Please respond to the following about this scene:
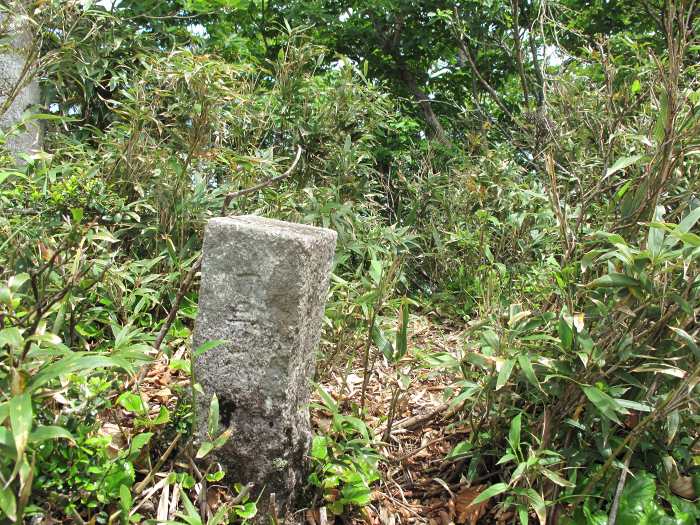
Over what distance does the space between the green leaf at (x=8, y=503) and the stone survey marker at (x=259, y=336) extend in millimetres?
586

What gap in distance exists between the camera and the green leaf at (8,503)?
1140mm

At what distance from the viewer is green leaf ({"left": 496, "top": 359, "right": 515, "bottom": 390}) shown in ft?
5.65

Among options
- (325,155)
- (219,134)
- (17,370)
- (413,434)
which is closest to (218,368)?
(17,370)

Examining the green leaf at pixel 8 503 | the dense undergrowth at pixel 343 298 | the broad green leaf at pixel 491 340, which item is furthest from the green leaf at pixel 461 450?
the green leaf at pixel 8 503

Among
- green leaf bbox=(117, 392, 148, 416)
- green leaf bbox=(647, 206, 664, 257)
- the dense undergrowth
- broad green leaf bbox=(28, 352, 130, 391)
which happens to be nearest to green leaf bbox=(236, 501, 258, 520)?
the dense undergrowth

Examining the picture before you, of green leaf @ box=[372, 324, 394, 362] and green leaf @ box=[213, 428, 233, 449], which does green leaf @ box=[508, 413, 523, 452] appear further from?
green leaf @ box=[213, 428, 233, 449]

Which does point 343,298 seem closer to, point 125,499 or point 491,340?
point 491,340

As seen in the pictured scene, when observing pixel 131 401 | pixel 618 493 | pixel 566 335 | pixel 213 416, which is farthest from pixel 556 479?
pixel 131 401

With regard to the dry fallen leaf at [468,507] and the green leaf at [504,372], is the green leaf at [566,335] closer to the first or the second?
the green leaf at [504,372]

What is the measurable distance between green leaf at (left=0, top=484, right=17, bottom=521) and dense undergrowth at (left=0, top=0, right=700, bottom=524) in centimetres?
3

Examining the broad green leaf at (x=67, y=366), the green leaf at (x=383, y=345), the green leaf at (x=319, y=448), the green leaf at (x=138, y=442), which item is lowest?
the green leaf at (x=319, y=448)

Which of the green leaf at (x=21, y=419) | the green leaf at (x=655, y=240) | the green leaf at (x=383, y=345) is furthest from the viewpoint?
the green leaf at (x=383, y=345)

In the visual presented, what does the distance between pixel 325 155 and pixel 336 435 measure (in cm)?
192

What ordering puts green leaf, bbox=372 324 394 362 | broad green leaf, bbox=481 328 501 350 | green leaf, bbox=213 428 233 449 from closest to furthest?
green leaf, bbox=213 428 233 449
broad green leaf, bbox=481 328 501 350
green leaf, bbox=372 324 394 362
